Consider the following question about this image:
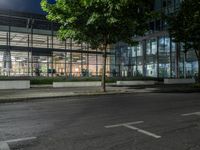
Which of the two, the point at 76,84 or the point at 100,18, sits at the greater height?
the point at 100,18

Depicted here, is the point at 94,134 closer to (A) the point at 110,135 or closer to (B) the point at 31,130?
(A) the point at 110,135

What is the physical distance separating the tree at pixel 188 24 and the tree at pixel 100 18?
23.9 ft

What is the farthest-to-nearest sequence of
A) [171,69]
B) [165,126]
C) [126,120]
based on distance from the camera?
[171,69], [126,120], [165,126]

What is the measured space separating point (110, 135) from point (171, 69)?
41702mm

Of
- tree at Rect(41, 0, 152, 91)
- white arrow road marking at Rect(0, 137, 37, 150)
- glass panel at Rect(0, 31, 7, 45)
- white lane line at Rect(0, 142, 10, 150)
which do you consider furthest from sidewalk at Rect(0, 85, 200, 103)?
glass panel at Rect(0, 31, 7, 45)

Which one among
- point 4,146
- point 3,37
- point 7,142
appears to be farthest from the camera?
point 3,37

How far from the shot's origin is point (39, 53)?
3750cm

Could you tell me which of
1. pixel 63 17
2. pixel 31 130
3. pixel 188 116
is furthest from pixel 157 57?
pixel 31 130

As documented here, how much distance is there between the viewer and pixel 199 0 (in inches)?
1055

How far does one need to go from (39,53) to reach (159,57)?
72.0 feet

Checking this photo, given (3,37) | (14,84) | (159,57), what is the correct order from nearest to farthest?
(14,84) → (3,37) → (159,57)

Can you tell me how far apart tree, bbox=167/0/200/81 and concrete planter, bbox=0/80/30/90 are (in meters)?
15.4

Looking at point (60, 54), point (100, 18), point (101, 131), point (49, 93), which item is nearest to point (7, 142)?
point (101, 131)

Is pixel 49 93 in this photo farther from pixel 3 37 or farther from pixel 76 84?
pixel 3 37
